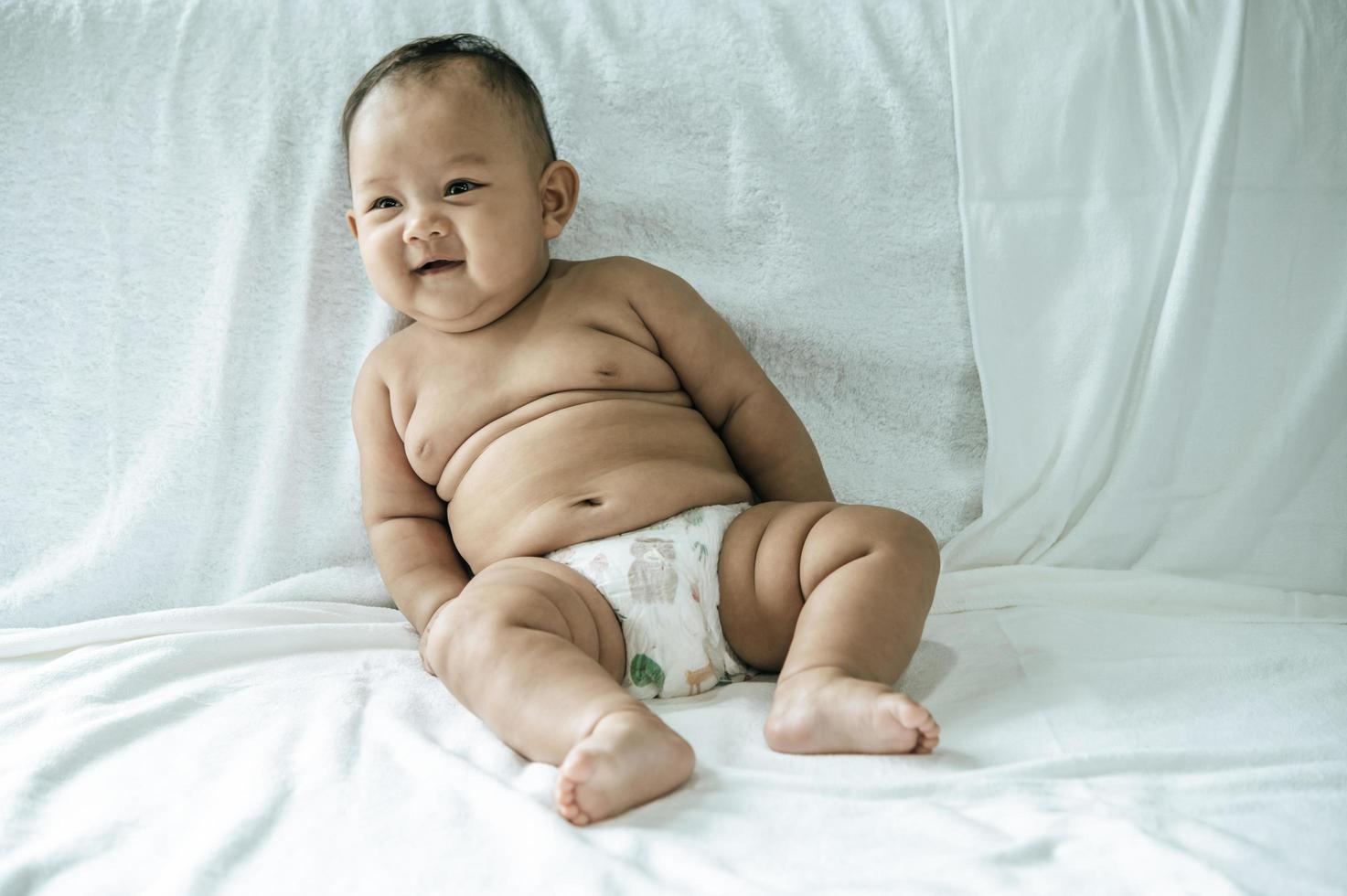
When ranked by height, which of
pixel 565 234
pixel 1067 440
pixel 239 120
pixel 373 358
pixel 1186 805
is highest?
pixel 239 120

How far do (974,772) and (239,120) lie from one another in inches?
42.7

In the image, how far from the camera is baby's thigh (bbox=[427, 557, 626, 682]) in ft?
3.11

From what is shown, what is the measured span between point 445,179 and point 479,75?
0.12 meters

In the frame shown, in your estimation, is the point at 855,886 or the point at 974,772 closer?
the point at 855,886

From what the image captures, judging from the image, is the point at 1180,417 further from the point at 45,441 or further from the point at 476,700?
the point at 45,441

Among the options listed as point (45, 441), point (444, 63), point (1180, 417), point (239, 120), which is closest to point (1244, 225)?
point (1180, 417)

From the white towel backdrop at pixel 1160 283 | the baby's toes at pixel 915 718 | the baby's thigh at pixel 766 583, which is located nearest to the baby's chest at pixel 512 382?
the baby's thigh at pixel 766 583

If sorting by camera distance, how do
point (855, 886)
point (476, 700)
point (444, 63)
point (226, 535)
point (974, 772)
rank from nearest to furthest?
point (855, 886)
point (974, 772)
point (476, 700)
point (444, 63)
point (226, 535)

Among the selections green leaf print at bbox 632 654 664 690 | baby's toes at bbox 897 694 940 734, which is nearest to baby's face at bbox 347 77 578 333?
green leaf print at bbox 632 654 664 690

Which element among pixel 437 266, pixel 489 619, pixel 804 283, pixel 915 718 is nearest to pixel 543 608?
pixel 489 619

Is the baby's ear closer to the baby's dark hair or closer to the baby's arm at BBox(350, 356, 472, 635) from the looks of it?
the baby's dark hair

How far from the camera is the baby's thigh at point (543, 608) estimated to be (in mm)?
947

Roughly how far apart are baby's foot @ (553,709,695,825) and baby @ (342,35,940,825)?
103mm

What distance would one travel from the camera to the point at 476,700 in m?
0.91
